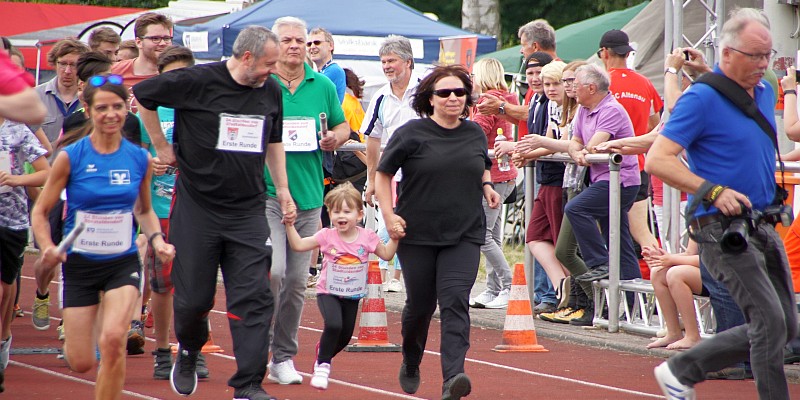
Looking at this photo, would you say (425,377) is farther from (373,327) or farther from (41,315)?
(41,315)

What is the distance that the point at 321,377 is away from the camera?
7.63 m

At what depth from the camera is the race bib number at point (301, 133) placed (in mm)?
7867

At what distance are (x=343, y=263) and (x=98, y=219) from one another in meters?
1.91

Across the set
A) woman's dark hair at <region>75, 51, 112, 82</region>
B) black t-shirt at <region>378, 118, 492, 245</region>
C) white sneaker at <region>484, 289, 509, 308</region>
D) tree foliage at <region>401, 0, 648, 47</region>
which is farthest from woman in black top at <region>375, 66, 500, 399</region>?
tree foliage at <region>401, 0, 648, 47</region>

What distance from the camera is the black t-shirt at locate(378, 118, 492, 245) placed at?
7332 millimetres

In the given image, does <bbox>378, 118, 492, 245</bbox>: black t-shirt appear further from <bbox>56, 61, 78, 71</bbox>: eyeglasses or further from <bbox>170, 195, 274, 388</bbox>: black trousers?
<bbox>56, 61, 78, 71</bbox>: eyeglasses

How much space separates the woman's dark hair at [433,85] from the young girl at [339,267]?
0.74 m

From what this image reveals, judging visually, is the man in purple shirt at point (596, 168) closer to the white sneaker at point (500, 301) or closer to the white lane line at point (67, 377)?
the white sneaker at point (500, 301)

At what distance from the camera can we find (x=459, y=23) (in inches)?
1553

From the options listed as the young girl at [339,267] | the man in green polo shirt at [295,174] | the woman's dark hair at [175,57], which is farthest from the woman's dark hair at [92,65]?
the young girl at [339,267]

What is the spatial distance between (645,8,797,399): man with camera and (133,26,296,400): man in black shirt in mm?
2183

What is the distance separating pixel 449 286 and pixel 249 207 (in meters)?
1.22

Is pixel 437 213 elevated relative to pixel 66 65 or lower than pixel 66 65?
lower

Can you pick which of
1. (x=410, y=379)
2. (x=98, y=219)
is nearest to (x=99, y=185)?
(x=98, y=219)
